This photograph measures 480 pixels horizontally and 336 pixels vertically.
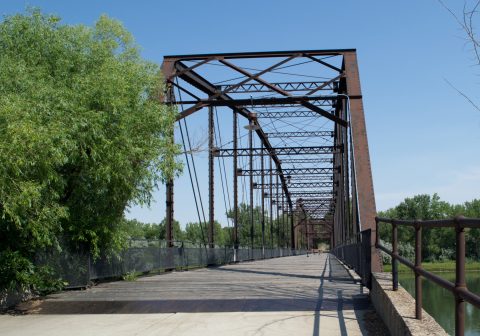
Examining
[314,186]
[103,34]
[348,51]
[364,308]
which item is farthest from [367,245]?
[314,186]

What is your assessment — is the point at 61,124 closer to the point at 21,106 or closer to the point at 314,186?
the point at 21,106

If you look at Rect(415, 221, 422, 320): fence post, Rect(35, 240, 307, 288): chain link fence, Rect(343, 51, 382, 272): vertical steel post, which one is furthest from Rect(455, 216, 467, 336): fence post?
Rect(343, 51, 382, 272): vertical steel post

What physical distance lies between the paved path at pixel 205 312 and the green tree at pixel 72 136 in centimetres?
122

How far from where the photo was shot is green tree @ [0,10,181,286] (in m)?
8.66

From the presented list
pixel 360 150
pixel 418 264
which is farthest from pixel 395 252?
pixel 360 150

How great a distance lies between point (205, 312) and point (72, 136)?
13.4 feet

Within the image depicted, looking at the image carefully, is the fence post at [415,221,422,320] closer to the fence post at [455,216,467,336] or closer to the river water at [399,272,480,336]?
the fence post at [455,216,467,336]

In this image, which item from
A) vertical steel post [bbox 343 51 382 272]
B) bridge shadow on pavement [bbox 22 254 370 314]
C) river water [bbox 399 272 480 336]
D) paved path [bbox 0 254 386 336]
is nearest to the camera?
paved path [bbox 0 254 386 336]

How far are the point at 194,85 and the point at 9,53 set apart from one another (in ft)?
39.4

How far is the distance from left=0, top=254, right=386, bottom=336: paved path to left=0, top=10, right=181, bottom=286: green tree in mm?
1223

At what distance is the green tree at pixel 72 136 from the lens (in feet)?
28.4

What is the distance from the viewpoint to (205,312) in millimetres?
8992

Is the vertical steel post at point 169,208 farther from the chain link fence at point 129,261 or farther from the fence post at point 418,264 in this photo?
the fence post at point 418,264

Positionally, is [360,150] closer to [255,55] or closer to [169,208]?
[255,55]
